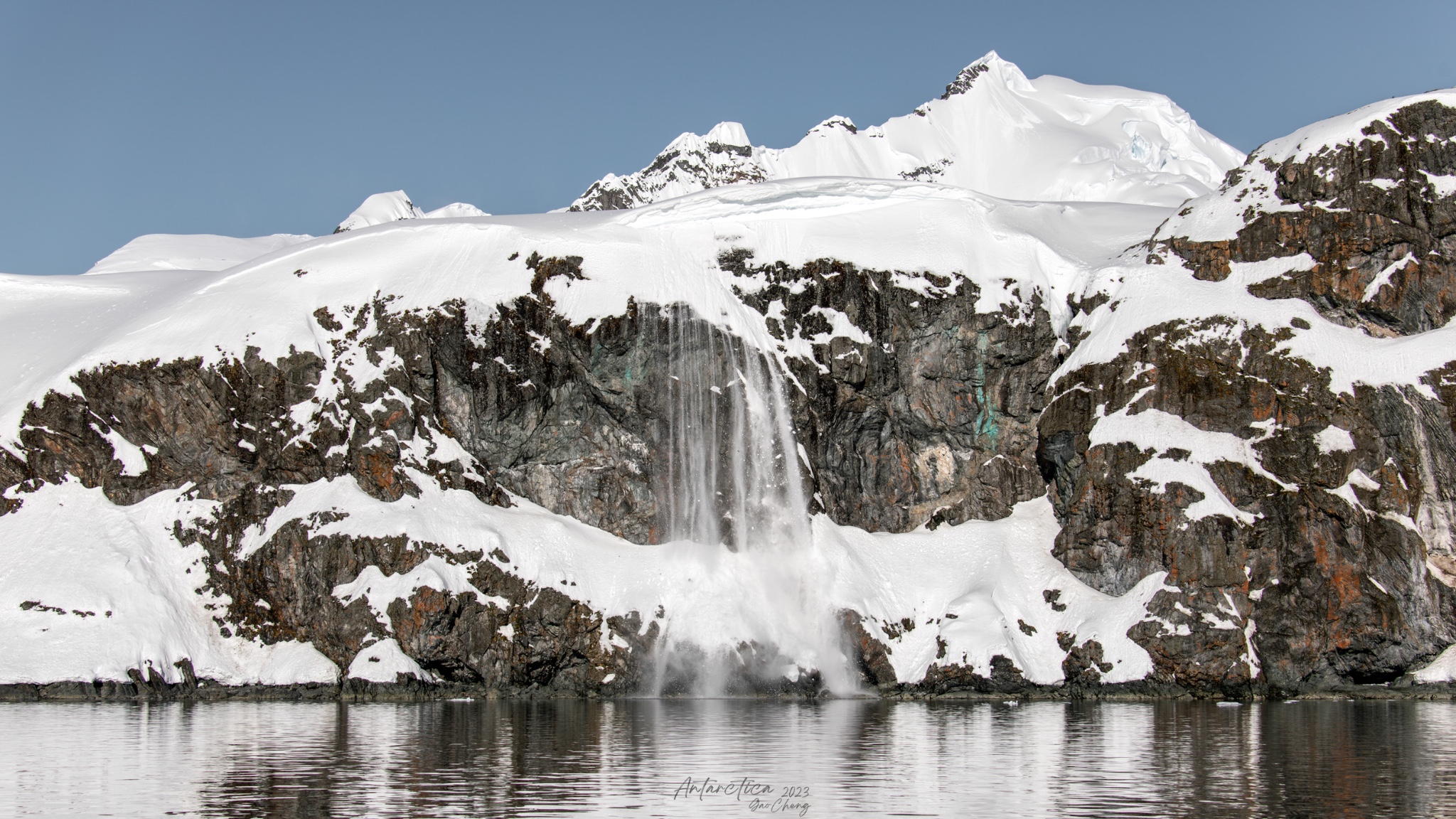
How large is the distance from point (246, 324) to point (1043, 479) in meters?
48.3

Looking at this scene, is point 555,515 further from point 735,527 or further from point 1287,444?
point 1287,444

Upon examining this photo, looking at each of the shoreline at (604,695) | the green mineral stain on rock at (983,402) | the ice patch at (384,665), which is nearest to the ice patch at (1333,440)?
the shoreline at (604,695)

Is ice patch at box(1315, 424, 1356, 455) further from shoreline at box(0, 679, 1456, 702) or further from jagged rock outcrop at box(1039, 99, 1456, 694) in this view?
shoreline at box(0, 679, 1456, 702)

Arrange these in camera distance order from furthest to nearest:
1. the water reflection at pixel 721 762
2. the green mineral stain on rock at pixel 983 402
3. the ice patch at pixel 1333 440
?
1. the green mineral stain on rock at pixel 983 402
2. the ice patch at pixel 1333 440
3. the water reflection at pixel 721 762

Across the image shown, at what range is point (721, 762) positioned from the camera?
3512 centimetres

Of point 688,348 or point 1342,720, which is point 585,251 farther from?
point 1342,720

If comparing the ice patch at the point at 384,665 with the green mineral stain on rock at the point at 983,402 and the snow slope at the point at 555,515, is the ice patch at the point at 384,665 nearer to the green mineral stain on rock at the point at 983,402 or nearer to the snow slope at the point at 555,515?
the snow slope at the point at 555,515

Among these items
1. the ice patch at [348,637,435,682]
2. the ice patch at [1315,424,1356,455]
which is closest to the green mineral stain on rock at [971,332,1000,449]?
the ice patch at [1315,424,1356,455]

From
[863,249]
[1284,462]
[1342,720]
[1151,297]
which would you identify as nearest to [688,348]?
[863,249]

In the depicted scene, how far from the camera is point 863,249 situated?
84250 mm

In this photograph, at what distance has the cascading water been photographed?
67875 mm

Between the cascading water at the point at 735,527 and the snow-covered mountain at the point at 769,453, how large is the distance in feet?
0.79

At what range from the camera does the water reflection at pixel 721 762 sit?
2745cm

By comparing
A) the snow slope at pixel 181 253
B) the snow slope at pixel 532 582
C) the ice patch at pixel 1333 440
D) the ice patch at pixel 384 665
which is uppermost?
the snow slope at pixel 181 253
